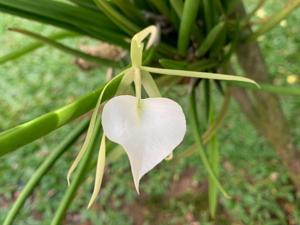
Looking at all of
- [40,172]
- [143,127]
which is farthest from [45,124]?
[40,172]

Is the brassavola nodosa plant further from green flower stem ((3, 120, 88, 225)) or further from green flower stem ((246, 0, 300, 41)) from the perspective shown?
green flower stem ((246, 0, 300, 41))

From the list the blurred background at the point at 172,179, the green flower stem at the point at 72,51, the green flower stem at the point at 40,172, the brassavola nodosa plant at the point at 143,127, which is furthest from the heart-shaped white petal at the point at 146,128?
the blurred background at the point at 172,179

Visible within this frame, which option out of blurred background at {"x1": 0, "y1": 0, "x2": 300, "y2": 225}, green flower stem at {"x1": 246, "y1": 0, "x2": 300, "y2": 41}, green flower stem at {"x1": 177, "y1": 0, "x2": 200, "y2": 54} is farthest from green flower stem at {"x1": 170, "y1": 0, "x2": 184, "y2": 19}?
blurred background at {"x1": 0, "y1": 0, "x2": 300, "y2": 225}

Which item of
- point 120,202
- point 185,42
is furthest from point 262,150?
point 185,42

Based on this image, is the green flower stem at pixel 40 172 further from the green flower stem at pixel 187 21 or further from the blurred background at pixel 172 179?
the blurred background at pixel 172 179

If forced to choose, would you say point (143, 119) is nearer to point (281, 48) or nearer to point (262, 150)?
point (262, 150)
